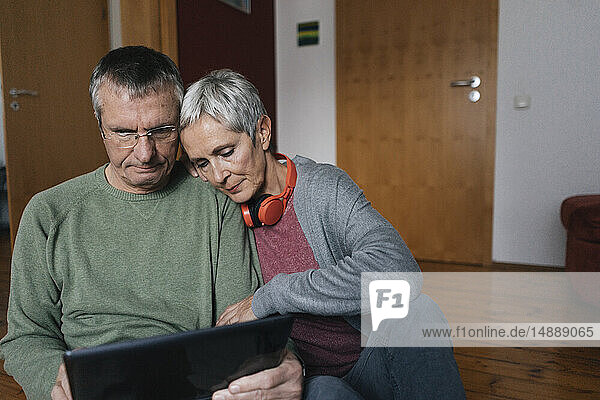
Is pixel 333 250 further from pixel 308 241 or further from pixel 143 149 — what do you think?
pixel 143 149

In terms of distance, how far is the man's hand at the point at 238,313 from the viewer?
1014 mm

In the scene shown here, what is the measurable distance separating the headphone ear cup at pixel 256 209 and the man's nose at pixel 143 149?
0.26 m

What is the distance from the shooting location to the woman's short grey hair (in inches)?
41.8

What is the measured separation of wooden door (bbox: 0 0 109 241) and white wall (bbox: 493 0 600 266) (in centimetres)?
255

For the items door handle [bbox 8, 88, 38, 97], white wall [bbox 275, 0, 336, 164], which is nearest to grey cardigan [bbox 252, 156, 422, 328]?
door handle [bbox 8, 88, 38, 97]

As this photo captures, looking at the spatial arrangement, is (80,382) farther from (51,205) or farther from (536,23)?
(536,23)

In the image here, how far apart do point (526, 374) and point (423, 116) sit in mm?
2016

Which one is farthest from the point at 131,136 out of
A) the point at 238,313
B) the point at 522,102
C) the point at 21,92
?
the point at 522,102

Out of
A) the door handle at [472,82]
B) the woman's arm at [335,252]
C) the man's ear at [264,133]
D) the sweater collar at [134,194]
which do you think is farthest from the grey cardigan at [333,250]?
the door handle at [472,82]

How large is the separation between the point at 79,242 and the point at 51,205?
10 centimetres

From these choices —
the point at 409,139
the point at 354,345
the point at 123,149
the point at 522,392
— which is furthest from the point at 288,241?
the point at 409,139

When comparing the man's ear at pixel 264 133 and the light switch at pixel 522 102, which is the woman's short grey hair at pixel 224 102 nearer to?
the man's ear at pixel 264 133

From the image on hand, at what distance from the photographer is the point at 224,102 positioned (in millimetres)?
1065

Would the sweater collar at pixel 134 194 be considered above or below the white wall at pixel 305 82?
below
